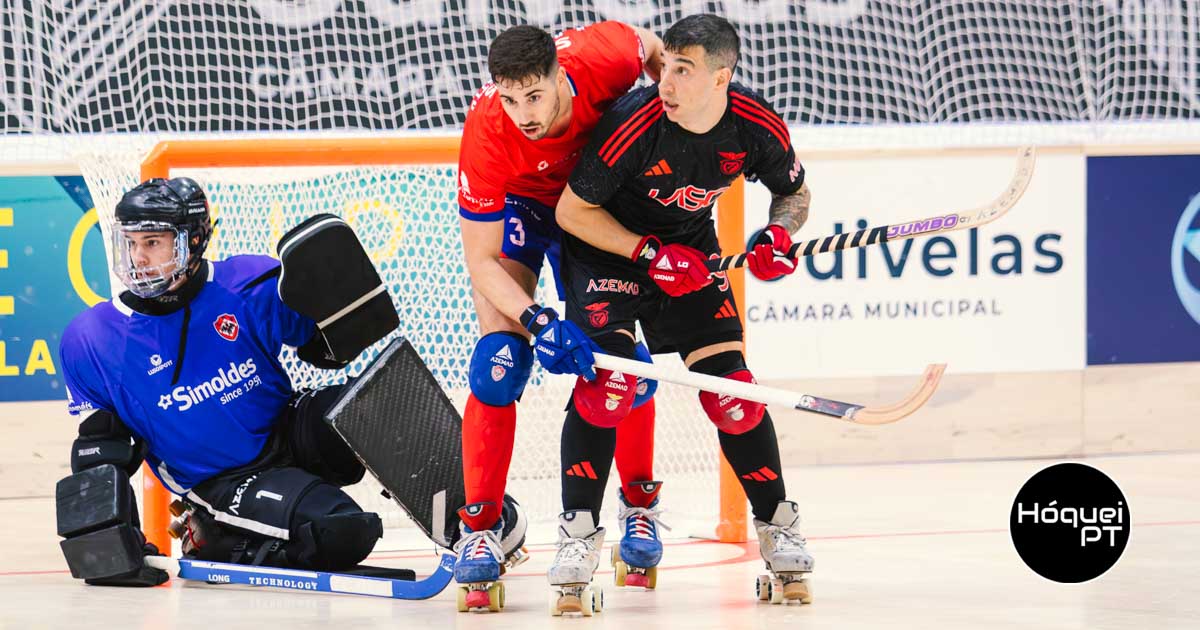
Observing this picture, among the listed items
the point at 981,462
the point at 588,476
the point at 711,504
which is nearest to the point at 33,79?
the point at 711,504

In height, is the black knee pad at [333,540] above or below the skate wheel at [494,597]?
above

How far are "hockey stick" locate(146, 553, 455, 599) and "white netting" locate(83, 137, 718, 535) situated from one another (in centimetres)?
100

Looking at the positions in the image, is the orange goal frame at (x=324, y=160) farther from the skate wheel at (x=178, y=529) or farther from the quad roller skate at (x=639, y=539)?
the quad roller skate at (x=639, y=539)

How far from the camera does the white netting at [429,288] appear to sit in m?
4.55

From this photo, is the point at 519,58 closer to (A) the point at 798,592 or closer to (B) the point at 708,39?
(B) the point at 708,39

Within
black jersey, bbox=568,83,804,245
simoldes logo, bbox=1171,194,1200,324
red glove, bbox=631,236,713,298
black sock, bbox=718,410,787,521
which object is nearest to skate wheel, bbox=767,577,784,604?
black sock, bbox=718,410,787,521

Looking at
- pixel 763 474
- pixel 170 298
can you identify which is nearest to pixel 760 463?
pixel 763 474

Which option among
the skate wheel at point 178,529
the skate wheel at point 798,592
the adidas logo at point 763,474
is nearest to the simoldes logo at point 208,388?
the skate wheel at point 178,529

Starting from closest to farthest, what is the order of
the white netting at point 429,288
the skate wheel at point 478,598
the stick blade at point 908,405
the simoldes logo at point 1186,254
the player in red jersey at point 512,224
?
the stick blade at point 908,405 → the player in red jersey at point 512,224 → the skate wheel at point 478,598 → the white netting at point 429,288 → the simoldes logo at point 1186,254

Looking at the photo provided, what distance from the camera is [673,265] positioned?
320 cm

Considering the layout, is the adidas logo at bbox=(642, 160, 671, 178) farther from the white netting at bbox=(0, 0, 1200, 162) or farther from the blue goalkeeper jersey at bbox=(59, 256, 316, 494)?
the white netting at bbox=(0, 0, 1200, 162)

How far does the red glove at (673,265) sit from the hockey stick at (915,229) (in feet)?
0.29

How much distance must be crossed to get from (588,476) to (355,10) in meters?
2.89

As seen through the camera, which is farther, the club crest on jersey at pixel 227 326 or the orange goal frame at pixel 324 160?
the orange goal frame at pixel 324 160
